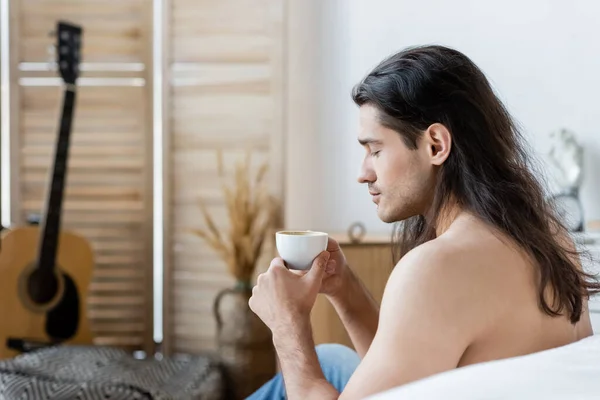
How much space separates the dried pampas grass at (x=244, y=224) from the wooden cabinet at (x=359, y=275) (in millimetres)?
650

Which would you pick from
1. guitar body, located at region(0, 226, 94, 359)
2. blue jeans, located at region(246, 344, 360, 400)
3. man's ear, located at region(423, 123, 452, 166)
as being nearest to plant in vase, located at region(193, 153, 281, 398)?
guitar body, located at region(0, 226, 94, 359)

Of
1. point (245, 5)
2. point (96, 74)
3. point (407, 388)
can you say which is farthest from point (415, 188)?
point (96, 74)

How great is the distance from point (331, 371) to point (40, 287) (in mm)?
1594

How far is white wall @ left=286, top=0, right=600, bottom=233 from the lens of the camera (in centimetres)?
243

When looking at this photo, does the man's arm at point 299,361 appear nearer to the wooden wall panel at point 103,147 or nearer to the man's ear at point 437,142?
the man's ear at point 437,142

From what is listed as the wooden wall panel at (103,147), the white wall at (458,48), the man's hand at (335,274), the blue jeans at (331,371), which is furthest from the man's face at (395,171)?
the wooden wall panel at (103,147)

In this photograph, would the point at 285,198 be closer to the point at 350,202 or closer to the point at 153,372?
the point at 350,202

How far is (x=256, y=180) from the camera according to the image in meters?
3.07

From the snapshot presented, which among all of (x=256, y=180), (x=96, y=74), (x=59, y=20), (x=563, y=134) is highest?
(x=59, y=20)

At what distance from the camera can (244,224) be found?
2.98 meters

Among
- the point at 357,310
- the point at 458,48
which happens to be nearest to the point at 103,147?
the point at 458,48

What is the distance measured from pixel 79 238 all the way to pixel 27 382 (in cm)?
67

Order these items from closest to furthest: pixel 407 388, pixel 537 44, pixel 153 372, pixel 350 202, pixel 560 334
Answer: pixel 407 388, pixel 560 334, pixel 537 44, pixel 153 372, pixel 350 202

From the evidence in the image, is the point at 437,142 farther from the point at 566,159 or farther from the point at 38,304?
the point at 38,304
